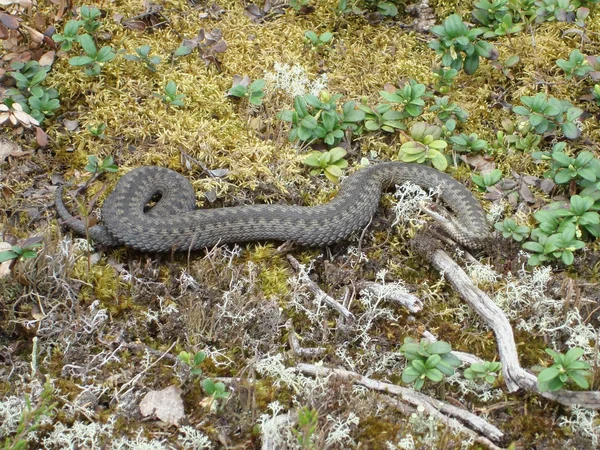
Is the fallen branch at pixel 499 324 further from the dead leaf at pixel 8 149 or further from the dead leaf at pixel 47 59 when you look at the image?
the dead leaf at pixel 47 59

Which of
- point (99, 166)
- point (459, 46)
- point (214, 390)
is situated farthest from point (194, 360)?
point (459, 46)

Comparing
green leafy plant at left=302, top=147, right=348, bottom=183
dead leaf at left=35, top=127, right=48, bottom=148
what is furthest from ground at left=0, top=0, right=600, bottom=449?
green leafy plant at left=302, top=147, right=348, bottom=183

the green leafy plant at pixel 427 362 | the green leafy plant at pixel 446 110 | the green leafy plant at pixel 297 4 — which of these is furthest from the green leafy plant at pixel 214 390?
the green leafy plant at pixel 297 4

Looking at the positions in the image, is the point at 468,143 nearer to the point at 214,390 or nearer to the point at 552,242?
the point at 552,242

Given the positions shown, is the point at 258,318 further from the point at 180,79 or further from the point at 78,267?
the point at 180,79

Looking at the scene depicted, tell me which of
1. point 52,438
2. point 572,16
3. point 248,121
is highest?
point 572,16

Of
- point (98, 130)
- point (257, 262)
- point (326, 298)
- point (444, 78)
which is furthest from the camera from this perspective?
point (444, 78)

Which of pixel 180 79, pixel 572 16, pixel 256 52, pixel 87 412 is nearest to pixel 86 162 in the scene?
pixel 180 79
